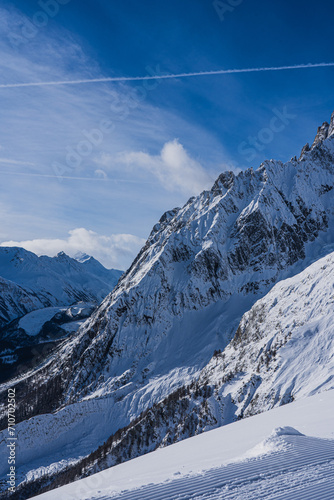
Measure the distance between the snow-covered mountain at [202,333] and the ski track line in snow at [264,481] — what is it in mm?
25554

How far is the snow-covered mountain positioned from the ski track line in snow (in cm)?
2555

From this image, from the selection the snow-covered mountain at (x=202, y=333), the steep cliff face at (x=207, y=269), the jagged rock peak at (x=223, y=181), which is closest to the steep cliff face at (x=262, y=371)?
the snow-covered mountain at (x=202, y=333)

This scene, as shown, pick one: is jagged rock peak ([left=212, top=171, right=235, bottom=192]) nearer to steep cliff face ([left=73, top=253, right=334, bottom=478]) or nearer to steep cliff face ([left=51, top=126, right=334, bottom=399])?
steep cliff face ([left=51, top=126, right=334, bottom=399])

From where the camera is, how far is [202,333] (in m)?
103

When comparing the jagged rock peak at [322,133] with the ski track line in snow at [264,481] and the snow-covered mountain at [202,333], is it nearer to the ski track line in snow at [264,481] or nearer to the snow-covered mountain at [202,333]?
the snow-covered mountain at [202,333]

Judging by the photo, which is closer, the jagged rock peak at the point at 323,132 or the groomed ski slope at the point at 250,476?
the groomed ski slope at the point at 250,476

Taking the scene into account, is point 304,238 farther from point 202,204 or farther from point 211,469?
point 211,469

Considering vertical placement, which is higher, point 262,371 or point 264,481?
point 262,371

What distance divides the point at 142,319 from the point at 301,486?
342 ft

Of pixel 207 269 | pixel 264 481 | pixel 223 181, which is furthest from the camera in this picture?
pixel 223 181

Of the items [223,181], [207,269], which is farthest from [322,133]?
[207,269]

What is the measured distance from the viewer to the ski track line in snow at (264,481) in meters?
10.7

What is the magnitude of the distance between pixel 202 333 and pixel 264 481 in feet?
305

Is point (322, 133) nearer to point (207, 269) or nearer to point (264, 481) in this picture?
point (207, 269)
